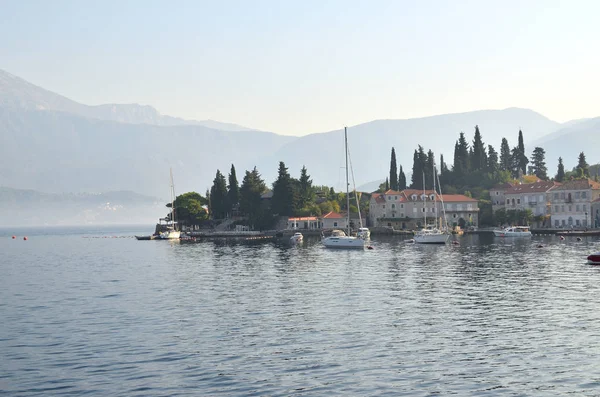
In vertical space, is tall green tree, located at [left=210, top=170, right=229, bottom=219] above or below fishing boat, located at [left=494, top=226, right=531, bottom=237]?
above

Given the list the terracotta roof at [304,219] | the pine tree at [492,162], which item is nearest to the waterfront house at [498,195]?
the pine tree at [492,162]

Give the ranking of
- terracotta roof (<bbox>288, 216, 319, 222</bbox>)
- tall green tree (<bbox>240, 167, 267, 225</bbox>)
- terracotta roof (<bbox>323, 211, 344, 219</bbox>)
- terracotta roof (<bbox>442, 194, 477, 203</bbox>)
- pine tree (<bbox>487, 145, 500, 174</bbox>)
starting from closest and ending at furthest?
terracotta roof (<bbox>442, 194, 477, 203</bbox>), terracotta roof (<bbox>323, 211, 344, 219</bbox>), terracotta roof (<bbox>288, 216, 319, 222</bbox>), tall green tree (<bbox>240, 167, 267, 225</bbox>), pine tree (<bbox>487, 145, 500, 174</bbox>)

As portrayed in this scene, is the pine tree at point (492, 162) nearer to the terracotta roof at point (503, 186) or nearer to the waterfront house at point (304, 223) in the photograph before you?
the terracotta roof at point (503, 186)

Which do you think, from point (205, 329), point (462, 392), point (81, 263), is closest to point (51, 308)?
point (205, 329)

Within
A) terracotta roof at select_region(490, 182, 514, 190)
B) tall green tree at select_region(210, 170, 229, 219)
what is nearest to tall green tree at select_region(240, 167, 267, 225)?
tall green tree at select_region(210, 170, 229, 219)

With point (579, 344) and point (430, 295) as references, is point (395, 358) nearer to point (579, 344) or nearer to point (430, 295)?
point (579, 344)

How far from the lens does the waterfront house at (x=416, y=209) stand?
167500mm

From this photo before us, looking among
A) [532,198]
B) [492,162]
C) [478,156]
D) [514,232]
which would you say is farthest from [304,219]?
[492,162]

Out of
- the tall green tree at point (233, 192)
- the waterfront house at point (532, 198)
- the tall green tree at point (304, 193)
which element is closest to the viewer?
the waterfront house at point (532, 198)

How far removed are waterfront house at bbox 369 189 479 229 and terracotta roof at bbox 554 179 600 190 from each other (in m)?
22.7

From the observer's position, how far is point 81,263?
96.9 m

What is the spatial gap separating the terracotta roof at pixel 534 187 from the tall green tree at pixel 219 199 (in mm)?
74492

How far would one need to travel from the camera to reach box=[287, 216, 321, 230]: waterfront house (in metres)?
171

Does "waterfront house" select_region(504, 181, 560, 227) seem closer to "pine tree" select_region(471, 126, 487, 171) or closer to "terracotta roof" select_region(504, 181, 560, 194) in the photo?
"terracotta roof" select_region(504, 181, 560, 194)
